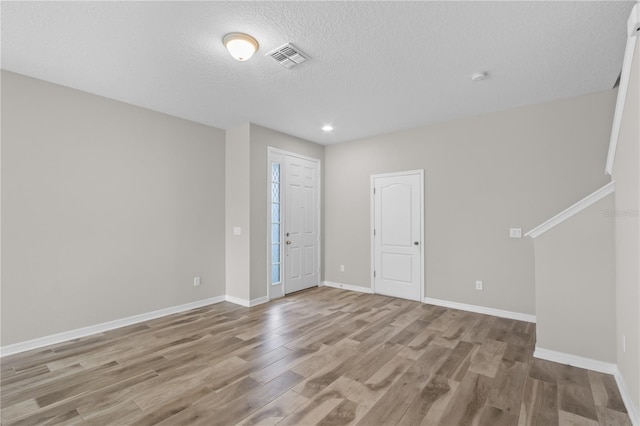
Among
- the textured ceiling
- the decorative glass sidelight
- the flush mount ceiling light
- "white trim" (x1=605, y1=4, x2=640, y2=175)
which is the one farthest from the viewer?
the decorative glass sidelight

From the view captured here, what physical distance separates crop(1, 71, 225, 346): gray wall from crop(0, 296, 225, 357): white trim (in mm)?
59

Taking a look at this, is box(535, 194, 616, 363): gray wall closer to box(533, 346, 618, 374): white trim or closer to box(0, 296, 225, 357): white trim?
box(533, 346, 618, 374): white trim

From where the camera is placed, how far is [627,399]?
2131 mm

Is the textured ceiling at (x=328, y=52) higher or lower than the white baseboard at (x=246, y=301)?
higher

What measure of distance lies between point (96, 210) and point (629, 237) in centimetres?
511

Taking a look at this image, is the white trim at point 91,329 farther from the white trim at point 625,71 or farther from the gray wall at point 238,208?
the white trim at point 625,71

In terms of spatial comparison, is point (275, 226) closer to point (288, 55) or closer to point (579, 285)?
point (288, 55)

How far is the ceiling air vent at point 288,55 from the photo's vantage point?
2.63m

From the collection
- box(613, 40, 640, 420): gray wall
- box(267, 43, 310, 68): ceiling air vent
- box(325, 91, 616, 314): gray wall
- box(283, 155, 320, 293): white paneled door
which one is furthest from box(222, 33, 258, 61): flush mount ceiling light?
box(325, 91, 616, 314): gray wall

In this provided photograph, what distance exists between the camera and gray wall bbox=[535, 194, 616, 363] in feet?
8.55

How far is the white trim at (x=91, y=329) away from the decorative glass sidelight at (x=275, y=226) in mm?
1138

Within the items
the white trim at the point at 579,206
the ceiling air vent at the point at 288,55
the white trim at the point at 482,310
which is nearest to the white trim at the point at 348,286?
the white trim at the point at 482,310

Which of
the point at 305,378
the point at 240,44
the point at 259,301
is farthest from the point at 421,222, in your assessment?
the point at 240,44

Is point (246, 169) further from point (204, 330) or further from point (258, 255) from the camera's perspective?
point (204, 330)
